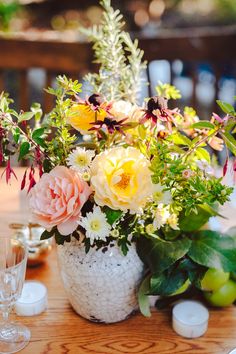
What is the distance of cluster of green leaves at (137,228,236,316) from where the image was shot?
89cm

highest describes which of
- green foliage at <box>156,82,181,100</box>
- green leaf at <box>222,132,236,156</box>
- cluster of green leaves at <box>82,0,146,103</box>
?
cluster of green leaves at <box>82,0,146,103</box>

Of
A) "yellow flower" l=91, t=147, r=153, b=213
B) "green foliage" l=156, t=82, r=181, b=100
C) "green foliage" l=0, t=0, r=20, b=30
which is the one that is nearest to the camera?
"yellow flower" l=91, t=147, r=153, b=213

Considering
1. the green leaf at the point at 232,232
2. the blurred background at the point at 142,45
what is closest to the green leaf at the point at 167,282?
the green leaf at the point at 232,232

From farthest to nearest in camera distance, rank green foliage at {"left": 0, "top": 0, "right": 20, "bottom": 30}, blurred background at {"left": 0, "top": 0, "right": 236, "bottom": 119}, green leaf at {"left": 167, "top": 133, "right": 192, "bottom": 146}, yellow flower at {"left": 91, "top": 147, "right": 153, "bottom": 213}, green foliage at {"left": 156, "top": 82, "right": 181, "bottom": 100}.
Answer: green foliage at {"left": 0, "top": 0, "right": 20, "bottom": 30}, blurred background at {"left": 0, "top": 0, "right": 236, "bottom": 119}, green foliage at {"left": 156, "top": 82, "right": 181, "bottom": 100}, green leaf at {"left": 167, "top": 133, "right": 192, "bottom": 146}, yellow flower at {"left": 91, "top": 147, "right": 153, "bottom": 213}

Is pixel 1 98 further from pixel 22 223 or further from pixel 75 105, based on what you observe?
pixel 22 223

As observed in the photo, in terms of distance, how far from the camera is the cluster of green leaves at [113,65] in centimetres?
97

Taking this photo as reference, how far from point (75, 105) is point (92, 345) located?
404 millimetres

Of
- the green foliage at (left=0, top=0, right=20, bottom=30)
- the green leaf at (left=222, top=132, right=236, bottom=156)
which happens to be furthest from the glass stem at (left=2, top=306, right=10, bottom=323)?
the green foliage at (left=0, top=0, right=20, bottom=30)

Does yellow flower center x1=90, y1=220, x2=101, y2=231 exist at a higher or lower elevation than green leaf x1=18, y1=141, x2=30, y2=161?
lower

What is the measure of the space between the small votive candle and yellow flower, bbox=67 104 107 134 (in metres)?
0.37

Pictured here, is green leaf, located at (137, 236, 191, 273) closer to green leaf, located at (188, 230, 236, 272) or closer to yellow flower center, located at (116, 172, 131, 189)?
green leaf, located at (188, 230, 236, 272)

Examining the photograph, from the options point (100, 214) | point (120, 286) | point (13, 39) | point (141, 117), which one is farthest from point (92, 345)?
point (13, 39)

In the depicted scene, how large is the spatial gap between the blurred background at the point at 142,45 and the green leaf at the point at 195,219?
319 mm

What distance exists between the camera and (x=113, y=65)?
98 centimetres
